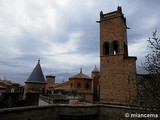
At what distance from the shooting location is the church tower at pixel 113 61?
16531 mm

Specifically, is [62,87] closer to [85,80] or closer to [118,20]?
[85,80]

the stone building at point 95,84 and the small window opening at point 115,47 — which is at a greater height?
the small window opening at point 115,47

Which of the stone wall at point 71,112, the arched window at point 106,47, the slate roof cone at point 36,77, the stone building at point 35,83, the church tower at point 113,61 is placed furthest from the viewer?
the slate roof cone at point 36,77

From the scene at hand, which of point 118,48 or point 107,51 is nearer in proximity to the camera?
point 118,48

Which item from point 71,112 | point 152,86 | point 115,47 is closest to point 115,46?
point 115,47

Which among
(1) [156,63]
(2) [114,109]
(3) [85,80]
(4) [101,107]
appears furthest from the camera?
(3) [85,80]

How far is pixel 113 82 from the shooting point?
1736cm

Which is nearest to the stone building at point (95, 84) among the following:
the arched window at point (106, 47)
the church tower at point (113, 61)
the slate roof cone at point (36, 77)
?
the slate roof cone at point (36, 77)

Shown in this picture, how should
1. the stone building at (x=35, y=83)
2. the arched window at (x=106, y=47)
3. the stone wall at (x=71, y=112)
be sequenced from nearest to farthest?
the stone wall at (x=71, y=112)
the arched window at (x=106, y=47)
the stone building at (x=35, y=83)

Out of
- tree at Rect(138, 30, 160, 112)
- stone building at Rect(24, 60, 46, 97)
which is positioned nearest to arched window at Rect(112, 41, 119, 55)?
tree at Rect(138, 30, 160, 112)

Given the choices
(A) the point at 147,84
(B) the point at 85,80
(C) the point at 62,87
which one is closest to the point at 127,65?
(A) the point at 147,84

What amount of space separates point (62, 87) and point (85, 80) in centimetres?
723

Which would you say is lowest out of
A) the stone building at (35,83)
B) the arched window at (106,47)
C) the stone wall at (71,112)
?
the stone wall at (71,112)

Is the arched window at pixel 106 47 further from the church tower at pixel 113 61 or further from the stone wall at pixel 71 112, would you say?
the stone wall at pixel 71 112
